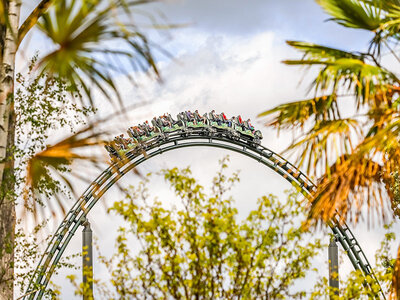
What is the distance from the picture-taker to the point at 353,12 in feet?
23.5

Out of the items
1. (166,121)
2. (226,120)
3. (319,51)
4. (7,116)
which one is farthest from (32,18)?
(226,120)

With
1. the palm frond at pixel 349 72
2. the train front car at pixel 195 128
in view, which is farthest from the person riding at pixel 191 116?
the palm frond at pixel 349 72

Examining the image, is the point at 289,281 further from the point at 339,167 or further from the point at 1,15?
the point at 1,15

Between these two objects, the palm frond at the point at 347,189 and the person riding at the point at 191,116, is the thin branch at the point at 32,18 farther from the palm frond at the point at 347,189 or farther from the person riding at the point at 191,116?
the person riding at the point at 191,116

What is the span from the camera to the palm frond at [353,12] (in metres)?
7.14

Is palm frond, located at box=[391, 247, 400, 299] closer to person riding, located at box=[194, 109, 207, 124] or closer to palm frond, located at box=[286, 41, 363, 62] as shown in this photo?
palm frond, located at box=[286, 41, 363, 62]

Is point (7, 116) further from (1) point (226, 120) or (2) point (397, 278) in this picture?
(1) point (226, 120)

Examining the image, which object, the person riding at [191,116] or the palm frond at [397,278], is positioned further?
the person riding at [191,116]

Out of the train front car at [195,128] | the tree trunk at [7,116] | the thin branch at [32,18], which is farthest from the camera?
the train front car at [195,128]

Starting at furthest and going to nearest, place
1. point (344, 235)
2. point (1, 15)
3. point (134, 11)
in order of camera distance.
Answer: point (344, 235), point (1, 15), point (134, 11)

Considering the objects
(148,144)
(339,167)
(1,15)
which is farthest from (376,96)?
(148,144)

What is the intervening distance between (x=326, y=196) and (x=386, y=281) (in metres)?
2.90

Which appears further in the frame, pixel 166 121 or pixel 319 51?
pixel 166 121

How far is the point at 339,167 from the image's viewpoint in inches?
252
